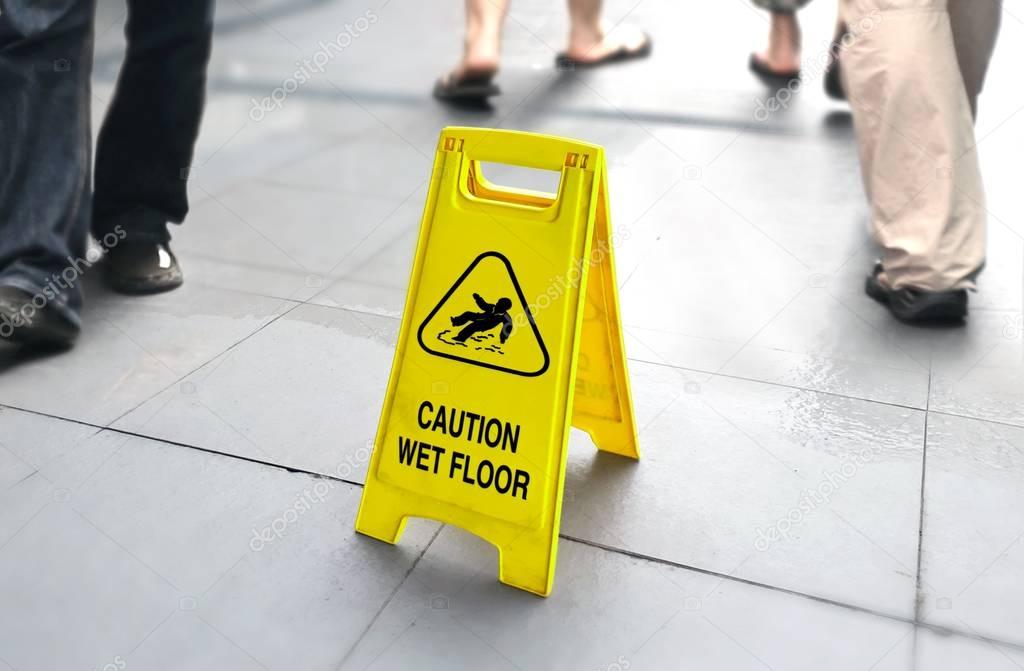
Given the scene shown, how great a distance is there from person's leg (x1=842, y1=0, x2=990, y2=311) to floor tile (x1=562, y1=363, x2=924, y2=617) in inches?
26.6

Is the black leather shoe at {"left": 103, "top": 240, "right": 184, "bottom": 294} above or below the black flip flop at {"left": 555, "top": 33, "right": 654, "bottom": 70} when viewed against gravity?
above

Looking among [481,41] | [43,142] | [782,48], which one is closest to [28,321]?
[43,142]

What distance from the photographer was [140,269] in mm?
3221

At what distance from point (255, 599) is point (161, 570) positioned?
0.21 metres

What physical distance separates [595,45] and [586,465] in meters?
4.69

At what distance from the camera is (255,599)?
183cm

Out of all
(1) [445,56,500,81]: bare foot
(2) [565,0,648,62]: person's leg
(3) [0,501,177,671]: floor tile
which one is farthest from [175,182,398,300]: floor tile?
(2) [565,0,648,62]: person's leg

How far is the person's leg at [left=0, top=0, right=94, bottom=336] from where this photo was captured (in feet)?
8.96

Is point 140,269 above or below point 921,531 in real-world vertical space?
below

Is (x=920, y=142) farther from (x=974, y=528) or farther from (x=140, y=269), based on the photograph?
(x=140, y=269)

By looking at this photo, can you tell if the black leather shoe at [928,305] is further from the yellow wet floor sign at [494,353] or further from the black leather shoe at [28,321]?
the black leather shoe at [28,321]

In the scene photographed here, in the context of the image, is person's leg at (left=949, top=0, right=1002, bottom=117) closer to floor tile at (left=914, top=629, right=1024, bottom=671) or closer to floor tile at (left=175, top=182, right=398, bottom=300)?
floor tile at (left=914, top=629, right=1024, bottom=671)

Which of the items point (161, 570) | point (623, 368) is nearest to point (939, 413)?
point (623, 368)

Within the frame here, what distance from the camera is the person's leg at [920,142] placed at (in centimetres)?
287
